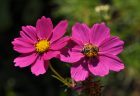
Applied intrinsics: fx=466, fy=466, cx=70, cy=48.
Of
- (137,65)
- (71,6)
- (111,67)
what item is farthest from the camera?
(71,6)

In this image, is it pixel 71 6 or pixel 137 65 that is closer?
pixel 137 65

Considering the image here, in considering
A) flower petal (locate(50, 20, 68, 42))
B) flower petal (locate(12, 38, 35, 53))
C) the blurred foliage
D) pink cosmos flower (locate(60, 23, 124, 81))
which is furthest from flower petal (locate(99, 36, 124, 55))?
the blurred foliage

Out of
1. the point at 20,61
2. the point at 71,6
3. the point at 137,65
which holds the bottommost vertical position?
the point at 20,61

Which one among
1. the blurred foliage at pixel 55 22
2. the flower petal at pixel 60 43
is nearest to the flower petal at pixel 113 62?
the flower petal at pixel 60 43

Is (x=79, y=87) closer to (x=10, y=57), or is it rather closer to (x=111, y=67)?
(x=111, y=67)

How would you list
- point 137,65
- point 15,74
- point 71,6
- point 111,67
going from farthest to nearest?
1. point 15,74
2. point 71,6
3. point 137,65
4. point 111,67

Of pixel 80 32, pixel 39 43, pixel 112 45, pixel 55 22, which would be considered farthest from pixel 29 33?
pixel 55 22

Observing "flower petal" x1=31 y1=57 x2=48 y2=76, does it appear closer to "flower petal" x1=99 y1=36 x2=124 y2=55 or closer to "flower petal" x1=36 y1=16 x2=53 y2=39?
"flower petal" x1=36 y1=16 x2=53 y2=39

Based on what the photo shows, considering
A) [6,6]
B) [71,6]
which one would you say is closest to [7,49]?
[6,6]
